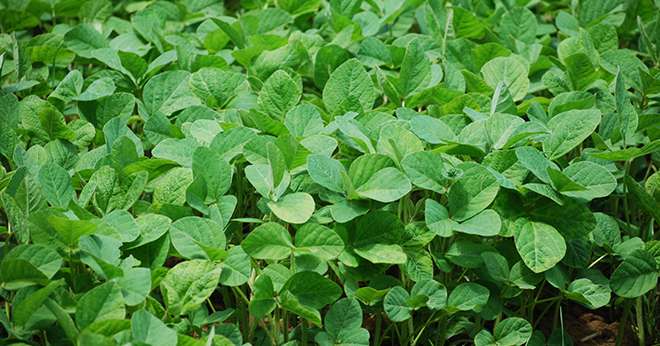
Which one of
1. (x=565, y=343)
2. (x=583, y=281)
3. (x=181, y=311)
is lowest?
(x=565, y=343)

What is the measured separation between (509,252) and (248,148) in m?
0.48

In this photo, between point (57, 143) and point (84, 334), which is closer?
point (84, 334)

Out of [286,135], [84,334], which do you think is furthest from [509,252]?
[84,334]

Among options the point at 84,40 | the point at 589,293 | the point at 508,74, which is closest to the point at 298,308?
the point at 589,293

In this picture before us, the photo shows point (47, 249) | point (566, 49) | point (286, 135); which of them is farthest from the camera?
point (566, 49)

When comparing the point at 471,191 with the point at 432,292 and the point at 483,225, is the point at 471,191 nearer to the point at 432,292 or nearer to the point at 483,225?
the point at 483,225

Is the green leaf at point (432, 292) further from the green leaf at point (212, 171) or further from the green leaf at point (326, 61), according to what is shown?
the green leaf at point (326, 61)

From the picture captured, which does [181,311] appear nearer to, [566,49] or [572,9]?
[566,49]

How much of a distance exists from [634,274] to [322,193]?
21.7 inches

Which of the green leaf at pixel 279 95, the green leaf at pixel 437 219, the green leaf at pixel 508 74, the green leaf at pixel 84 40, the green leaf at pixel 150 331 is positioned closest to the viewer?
the green leaf at pixel 150 331

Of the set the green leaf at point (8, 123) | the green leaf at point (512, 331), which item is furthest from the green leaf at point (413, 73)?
the green leaf at point (8, 123)

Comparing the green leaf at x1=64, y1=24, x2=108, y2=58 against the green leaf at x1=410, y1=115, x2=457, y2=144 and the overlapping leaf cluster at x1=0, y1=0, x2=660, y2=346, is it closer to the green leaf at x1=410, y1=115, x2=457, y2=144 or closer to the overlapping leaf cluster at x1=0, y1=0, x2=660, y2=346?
the overlapping leaf cluster at x1=0, y1=0, x2=660, y2=346

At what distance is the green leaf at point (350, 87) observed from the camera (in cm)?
164

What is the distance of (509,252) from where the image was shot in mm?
1461
